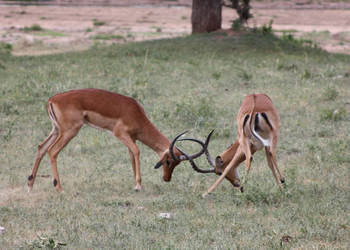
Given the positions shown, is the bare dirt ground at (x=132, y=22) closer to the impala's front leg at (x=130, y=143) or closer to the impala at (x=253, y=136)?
the impala's front leg at (x=130, y=143)

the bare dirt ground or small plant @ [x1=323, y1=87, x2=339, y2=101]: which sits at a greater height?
small plant @ [x1=323, y1=87, x2=339, y2=101]

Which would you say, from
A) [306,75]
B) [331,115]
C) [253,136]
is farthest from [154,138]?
[306,75]

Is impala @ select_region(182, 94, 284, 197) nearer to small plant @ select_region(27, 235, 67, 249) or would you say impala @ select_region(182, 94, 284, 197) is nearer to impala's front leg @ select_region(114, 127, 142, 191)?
impala's front leg @ select_region(114, 127, 142, 191)

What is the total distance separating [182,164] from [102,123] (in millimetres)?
1105

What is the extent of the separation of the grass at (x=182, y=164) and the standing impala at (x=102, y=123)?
0.25 meters

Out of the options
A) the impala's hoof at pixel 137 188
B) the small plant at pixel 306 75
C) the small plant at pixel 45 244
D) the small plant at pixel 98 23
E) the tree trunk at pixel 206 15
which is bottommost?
the small plant at pixel 98 23

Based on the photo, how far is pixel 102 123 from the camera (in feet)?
22.9

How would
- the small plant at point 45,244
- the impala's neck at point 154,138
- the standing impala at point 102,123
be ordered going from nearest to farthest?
the small plant at point 45,244, the standing impala at point 102,123, the impala's neck at point 154,138

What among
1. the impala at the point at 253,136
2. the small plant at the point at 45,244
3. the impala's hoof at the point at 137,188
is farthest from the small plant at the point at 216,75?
the small plant at the point at 45,244

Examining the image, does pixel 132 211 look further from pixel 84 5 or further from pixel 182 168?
pixel 84 5

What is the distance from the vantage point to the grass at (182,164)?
500 cm

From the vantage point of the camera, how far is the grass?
5.00 metres

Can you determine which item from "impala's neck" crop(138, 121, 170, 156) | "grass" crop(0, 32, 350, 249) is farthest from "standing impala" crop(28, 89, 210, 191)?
"grass" crop(0, 32, 350, 249)

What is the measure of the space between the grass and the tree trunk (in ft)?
6.63
